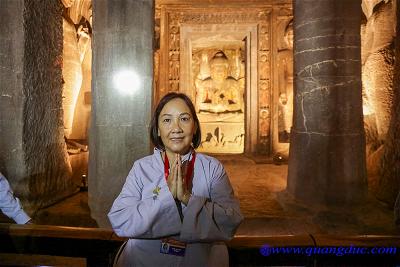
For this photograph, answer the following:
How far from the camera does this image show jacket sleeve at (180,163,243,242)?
1294mm

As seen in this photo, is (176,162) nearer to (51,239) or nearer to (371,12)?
(51,239)

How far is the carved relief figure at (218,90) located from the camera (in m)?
11.4

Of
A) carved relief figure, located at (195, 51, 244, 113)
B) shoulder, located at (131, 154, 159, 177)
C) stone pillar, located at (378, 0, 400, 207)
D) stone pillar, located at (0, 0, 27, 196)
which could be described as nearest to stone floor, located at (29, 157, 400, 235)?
stone pillar, located at (378, 0, 400, 207)

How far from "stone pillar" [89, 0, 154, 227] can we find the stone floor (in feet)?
1.67

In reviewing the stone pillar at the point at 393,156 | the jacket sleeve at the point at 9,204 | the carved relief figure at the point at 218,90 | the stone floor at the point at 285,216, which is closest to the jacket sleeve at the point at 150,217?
the jacket sleeve at the point at 9,204

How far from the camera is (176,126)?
4.86ft

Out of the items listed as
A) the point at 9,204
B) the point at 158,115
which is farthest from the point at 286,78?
the point at 158,115

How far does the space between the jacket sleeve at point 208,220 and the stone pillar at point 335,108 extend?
378 cm

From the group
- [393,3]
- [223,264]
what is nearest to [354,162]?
[393,3]

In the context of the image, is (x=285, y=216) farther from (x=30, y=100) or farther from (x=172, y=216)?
(x=30, y=100)

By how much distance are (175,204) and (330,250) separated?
0.90m

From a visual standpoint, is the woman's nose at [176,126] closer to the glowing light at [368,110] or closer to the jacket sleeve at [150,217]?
the jacket sleeve at [150,217]

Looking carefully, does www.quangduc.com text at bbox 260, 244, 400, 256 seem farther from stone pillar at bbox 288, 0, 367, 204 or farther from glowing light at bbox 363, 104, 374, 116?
glowing light at bbox 363, 104, 374, 116

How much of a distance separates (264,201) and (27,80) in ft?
13.2
